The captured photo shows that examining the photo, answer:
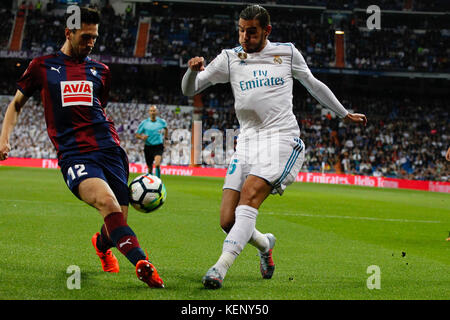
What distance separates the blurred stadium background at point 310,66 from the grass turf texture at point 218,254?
22.7 metres

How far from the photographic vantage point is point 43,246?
23.2 feet

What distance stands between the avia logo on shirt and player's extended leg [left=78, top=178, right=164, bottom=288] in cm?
74

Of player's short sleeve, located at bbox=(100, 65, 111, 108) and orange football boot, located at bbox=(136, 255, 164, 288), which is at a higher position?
player's short sleeve, located at bbox=(100, 65, 111, 108)

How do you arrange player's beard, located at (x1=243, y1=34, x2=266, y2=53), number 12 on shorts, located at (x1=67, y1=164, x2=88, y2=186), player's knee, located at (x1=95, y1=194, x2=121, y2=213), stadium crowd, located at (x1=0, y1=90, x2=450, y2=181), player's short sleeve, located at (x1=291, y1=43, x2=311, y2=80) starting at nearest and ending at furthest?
player's knee, located at (x1=95, y1=194, x2=121, y2=213) → number 12 on shorts, located at (x1=67, y1=164, x2=88, y2=186) → player's beard, located at (x1=243, y1=34, x2=266, y2=53) → player's short sleeve, located at (x1=291, y1=43, x2=311, y2=80) → stadium crowd, located at (x1=0, y1=90, x2=450, y2=181)

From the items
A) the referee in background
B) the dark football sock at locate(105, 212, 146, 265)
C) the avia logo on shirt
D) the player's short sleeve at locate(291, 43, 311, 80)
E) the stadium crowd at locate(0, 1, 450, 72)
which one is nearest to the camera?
the dark football sock at locate(105, 212, 146, 265)

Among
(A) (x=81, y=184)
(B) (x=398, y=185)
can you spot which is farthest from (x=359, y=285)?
(B) (x=398, y=185)

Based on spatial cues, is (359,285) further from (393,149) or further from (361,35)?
(361,35)

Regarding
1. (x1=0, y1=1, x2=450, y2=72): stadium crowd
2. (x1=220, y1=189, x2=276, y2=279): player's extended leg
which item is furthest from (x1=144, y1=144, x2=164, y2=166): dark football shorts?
(x1=0, y1=1, x2=450, y2=72): stadium crowd

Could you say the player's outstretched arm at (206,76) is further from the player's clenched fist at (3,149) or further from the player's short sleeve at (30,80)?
the player's clenched fist at (3,149)

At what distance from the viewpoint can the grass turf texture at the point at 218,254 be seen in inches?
189

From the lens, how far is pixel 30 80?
532 cm

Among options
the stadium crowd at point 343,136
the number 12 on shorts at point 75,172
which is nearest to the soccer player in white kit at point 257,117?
the number 12 on shorts at point 75,172

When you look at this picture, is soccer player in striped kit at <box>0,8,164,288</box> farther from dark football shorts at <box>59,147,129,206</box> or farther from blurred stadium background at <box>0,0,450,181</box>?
blurred stadium background at <box>0,0,450,181</box>

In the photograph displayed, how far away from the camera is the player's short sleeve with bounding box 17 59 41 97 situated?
5305mm
